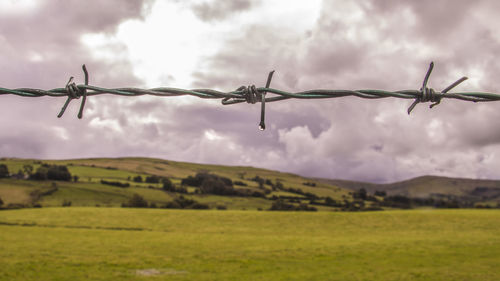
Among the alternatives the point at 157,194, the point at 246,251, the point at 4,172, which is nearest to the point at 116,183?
the point at 157,194

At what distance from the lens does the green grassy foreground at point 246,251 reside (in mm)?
22828

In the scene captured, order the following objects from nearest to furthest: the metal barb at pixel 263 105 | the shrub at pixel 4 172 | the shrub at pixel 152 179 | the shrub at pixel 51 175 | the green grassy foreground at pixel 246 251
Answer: the metal barb at pixel 263 105
the green grassy foreground at pixel 246 251
the shrub at pixel 4 172
the shrub at pixel 51 175
the shrub at pixel 152 179

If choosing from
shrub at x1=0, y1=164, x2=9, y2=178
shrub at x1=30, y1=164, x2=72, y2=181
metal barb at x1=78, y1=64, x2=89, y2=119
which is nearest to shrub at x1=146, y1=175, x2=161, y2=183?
shrub at x1=30, y1=164, x2=72, y2=181

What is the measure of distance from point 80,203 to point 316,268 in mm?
68760

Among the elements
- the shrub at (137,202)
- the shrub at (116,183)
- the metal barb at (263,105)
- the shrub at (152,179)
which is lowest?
the shrub at (137,202)

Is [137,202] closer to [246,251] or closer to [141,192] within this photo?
[141,192]

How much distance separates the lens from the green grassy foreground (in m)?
22.8

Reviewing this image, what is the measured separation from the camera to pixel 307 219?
6369 cm

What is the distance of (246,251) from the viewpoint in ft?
109

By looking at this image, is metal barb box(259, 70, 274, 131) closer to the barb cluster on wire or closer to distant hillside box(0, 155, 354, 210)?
the barb cluster on wire

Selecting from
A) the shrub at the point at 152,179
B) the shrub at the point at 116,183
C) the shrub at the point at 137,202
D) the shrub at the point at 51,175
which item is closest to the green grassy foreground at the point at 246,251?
the shrub at the point at 137,202

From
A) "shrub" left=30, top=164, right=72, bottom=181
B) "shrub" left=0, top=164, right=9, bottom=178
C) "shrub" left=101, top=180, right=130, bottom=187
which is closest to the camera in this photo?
"shrub" left=101, top=180, right=130, bottom=187

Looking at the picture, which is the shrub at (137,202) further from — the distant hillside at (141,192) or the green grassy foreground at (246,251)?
the green grassy foreground at (246,251)

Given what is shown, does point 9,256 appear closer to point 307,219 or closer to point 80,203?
point 307,219
